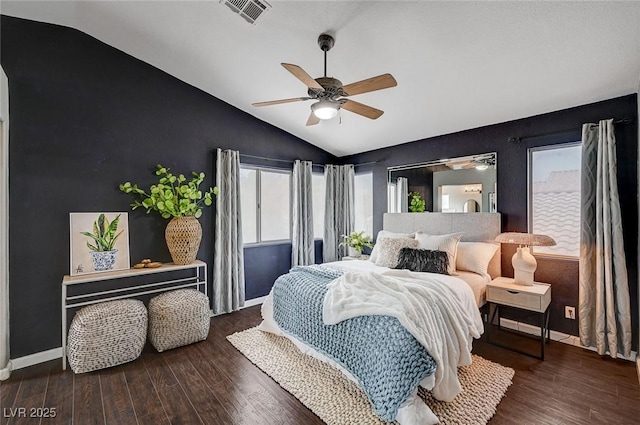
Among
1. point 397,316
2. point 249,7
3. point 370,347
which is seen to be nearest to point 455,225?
point 397,316

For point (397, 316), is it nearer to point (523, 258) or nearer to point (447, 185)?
point (523, 258)

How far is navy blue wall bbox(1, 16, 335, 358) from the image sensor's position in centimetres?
269

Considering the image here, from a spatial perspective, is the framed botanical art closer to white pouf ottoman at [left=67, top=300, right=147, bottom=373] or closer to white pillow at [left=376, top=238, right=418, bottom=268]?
white pouf ottoman at [left=67, top=300, right=147, bottom=373]

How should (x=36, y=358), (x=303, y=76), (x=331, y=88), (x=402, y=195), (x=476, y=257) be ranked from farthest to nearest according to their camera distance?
1. (x=402, y=195)
2. (x=476, y=257)
3. (x=36, y=358)
4. (x=331, y=88)
5. (x=303, y=76)

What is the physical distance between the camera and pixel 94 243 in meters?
3.02

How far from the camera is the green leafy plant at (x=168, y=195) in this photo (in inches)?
129

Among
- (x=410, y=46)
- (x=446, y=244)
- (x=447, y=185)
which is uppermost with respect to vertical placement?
(x=410, y=46)

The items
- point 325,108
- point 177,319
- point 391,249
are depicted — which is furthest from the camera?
point 391,249

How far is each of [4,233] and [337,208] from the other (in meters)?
4.12

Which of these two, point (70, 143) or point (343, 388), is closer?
point (343, 388)

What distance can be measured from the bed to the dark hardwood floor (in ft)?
1.50

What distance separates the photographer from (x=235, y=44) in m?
2.86

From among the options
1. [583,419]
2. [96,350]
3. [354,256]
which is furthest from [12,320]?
[583,419]

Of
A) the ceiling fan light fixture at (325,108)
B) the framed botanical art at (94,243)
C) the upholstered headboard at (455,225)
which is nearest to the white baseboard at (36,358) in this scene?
the framed botanical art at (94,243)
